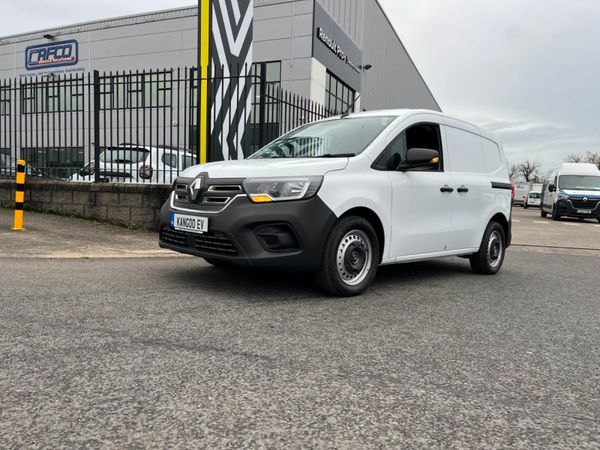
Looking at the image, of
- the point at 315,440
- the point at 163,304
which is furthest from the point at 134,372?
the point at 163,304

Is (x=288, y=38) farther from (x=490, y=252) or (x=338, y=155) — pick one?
(x=338, y=155)

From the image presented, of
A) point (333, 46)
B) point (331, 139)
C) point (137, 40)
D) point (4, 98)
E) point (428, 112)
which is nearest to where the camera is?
point (331, 139)

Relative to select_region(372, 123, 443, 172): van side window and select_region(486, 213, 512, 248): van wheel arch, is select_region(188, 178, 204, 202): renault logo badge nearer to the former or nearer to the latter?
select_region(372, 123, 443, 172): van side window

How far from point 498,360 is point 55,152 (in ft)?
30.1

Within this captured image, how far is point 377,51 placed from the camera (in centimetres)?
4088

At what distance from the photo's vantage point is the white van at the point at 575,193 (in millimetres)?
20516

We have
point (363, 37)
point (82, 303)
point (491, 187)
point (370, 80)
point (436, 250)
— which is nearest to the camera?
point (82, 303)

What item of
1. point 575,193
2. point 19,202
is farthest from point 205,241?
point 575,193

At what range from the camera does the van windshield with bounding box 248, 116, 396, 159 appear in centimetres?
479

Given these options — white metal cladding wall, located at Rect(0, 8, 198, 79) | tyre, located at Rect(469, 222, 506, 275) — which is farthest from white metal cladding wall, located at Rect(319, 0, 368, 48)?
tyre, located at Rect(469, 222, 506, 275)

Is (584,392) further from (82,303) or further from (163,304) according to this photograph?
(82,303)

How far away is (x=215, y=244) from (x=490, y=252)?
377 centimetres

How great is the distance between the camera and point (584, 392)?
2.61 metres

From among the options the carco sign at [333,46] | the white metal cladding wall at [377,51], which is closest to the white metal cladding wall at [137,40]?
the carco sign at [333,46]
